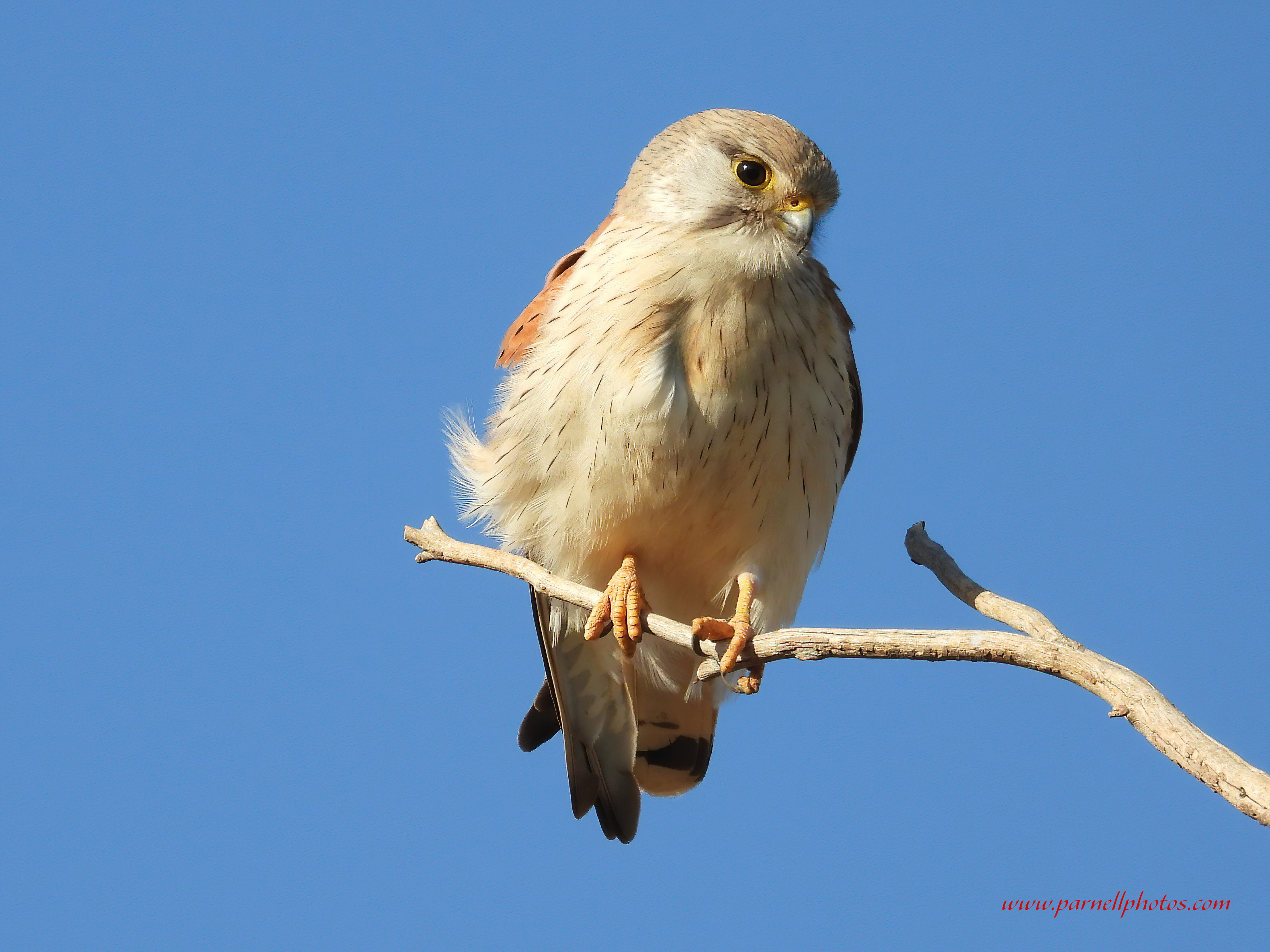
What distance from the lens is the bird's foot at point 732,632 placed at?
3.64 meters

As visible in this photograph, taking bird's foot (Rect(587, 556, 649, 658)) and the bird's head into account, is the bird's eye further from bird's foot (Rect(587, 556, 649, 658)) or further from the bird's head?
bird's foot (Rect(587, 556, 649, 658))

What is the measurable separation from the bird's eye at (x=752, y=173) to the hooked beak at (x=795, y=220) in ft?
0.34

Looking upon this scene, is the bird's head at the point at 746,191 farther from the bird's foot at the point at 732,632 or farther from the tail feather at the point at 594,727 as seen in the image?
the tail feather at the point at 594,727

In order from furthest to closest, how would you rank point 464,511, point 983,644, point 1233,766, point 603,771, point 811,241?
point 603,771 → point 464,511 → point 811,241 → point 983,644 → point 1233,766

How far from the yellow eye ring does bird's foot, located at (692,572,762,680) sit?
54.9 inches

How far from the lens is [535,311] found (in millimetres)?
4602

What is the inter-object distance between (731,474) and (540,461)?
0.67 m

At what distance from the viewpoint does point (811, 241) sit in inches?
169

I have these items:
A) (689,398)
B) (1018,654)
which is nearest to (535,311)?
(689,398)

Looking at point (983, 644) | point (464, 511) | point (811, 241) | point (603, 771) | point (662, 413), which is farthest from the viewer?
point (603, 771)

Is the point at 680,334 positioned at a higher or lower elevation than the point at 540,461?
higher

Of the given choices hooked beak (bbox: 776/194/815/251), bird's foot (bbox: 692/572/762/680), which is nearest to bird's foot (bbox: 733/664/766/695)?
bird's foot (bbox: 692/572/762/680)

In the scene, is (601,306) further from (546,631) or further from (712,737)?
(712,737)

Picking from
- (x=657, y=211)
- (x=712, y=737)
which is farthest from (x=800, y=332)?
(x=712, y=737)
